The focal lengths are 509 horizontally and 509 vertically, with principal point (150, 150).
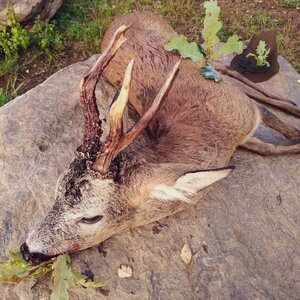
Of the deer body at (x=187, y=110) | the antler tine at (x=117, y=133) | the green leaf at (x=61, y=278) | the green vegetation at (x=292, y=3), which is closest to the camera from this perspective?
the antler tine at (x=117, y=133)

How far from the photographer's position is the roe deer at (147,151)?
319 cm

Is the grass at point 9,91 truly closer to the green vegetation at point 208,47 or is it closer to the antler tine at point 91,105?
the green vegetation at point 208,47

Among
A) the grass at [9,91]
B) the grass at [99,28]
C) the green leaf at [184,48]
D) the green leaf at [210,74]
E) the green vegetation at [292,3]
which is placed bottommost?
the grass at [9,91]

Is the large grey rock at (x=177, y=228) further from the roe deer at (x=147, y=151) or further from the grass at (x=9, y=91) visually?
the grass at (x=9, y=91)

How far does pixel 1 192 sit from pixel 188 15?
439 cm

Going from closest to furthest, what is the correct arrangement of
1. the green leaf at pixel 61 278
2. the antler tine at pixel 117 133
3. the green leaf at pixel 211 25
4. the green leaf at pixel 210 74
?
the antler tine at pixel 117 133 < the green leaf at pixel 61 278 < the green leaf at pixel 211 25 < the green leaf at pixel 210 74

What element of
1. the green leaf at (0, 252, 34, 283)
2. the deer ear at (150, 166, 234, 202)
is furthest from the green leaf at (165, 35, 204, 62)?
Answer: the green leaf at (0, 252, 34, 283)

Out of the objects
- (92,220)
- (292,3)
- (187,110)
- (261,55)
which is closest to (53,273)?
(92,220)

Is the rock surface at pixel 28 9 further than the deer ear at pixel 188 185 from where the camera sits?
Yes

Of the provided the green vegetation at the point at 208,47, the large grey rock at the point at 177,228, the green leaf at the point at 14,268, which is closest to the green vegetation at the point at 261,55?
the green vegetation at the point at 208,47

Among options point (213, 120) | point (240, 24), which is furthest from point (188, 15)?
point (213, 120)

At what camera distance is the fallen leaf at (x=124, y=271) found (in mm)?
3652

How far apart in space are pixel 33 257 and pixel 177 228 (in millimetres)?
1110

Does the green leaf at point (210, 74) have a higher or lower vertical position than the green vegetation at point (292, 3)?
higher
